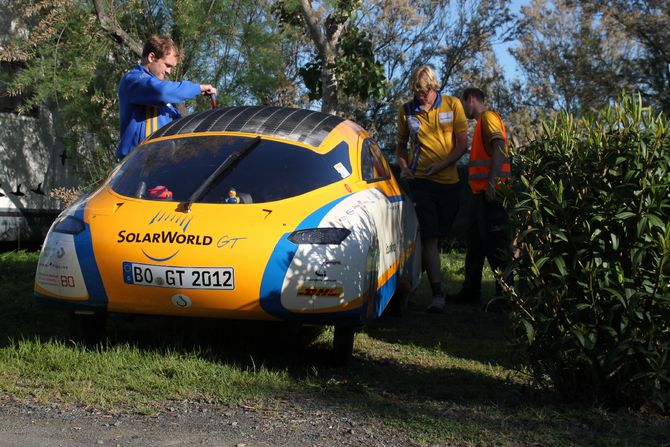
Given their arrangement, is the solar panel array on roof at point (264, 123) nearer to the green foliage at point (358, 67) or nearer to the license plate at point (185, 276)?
the license plate at point (185, 276)

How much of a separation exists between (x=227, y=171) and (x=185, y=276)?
95cm

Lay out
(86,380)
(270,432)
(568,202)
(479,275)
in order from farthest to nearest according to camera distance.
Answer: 1. (479,275)
2. (86,380)
3. (568,202)
4. (270,432)

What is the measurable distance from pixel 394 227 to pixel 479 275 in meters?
2.55

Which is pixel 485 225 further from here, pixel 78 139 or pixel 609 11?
pixel 609 11

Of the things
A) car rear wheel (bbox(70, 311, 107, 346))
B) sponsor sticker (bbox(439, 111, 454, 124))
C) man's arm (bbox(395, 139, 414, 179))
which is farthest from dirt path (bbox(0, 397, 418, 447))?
sponsor sticker (bbox(439, 111, 454, 124))

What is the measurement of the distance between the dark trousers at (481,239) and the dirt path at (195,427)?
4157mm

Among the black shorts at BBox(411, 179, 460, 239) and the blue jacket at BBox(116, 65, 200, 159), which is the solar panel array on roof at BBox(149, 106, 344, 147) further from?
the black shorts at BBox(411, 179, 460, 239)

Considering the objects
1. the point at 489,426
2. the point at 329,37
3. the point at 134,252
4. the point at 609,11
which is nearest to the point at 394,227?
the point at 134,252

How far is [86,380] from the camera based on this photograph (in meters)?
4.80

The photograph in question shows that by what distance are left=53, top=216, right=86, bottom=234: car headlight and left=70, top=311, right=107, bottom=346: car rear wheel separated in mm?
516

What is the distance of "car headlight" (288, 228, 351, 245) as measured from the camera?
16.7 ft

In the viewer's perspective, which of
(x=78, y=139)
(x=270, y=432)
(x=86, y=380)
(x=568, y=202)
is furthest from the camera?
(x=78, y=139)

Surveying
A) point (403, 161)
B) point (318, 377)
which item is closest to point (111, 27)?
point (403, 161)

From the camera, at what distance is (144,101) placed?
6914mm
